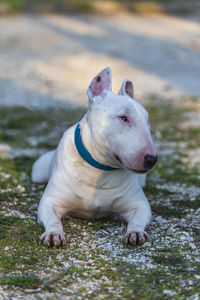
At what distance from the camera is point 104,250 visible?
3.75 m

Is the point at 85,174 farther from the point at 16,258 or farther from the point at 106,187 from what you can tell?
the point at 16,258

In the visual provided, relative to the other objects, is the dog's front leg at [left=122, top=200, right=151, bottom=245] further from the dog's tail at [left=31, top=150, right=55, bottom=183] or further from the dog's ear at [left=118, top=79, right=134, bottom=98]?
the dog's tail at [left=31, top=150, right=55, bottom=183]

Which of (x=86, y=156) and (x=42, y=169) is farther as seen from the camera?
(x=42, y=169)

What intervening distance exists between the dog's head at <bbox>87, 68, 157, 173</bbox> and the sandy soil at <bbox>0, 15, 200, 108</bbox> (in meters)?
5.76

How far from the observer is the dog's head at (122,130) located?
354 cm

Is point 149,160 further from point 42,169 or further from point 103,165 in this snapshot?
point 42,169

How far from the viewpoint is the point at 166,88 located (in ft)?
34.9

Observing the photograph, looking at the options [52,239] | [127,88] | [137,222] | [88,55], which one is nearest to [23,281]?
[52,239]

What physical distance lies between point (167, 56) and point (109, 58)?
1486 mm

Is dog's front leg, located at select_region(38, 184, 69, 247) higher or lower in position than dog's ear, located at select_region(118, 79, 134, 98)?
lower

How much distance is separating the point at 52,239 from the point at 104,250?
1.22 feet

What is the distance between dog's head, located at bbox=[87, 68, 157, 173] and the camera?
3539 mm

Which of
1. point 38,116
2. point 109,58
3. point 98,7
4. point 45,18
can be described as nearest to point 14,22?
point 45,18

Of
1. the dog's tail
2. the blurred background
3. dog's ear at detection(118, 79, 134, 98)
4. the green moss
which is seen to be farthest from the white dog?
the blurred background
